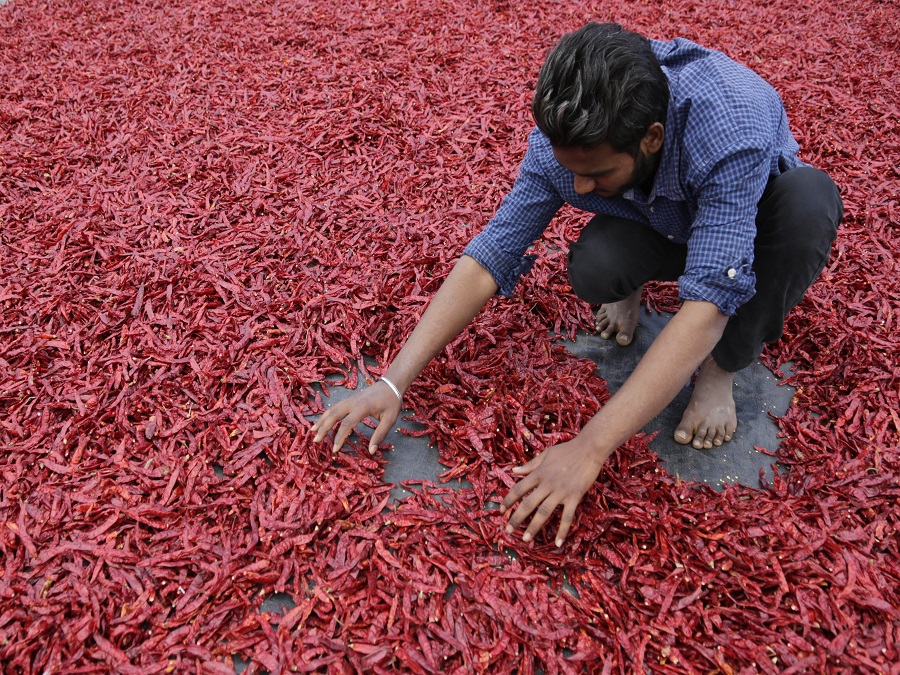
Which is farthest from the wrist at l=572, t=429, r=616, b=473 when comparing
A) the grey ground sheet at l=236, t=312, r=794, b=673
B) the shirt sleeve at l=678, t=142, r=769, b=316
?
the grey ground sheet at l=236, t=312, r=794, b=673

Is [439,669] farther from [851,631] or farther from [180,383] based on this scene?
[180,383]

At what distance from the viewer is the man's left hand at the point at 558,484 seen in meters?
1.99

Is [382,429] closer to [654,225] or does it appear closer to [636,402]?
[636,402]

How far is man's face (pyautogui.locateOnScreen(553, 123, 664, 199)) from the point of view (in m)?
1.90

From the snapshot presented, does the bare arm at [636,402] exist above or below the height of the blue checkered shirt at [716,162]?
below

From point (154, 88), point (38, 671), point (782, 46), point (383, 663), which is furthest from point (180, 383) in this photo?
point (782, 46)

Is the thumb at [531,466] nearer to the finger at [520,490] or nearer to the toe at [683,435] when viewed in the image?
the finger at [520,490]

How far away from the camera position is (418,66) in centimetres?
514

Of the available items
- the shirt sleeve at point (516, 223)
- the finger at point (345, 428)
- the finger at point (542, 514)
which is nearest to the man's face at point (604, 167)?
the shirt sleeve at point (516, 223)

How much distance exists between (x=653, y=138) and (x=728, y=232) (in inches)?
15.0

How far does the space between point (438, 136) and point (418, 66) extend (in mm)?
1088

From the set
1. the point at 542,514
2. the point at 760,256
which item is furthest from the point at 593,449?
the point at 760,256

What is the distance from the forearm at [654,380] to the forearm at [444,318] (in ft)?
Answer: 2.23

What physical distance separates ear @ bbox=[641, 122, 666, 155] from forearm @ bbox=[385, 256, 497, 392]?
734 mm
